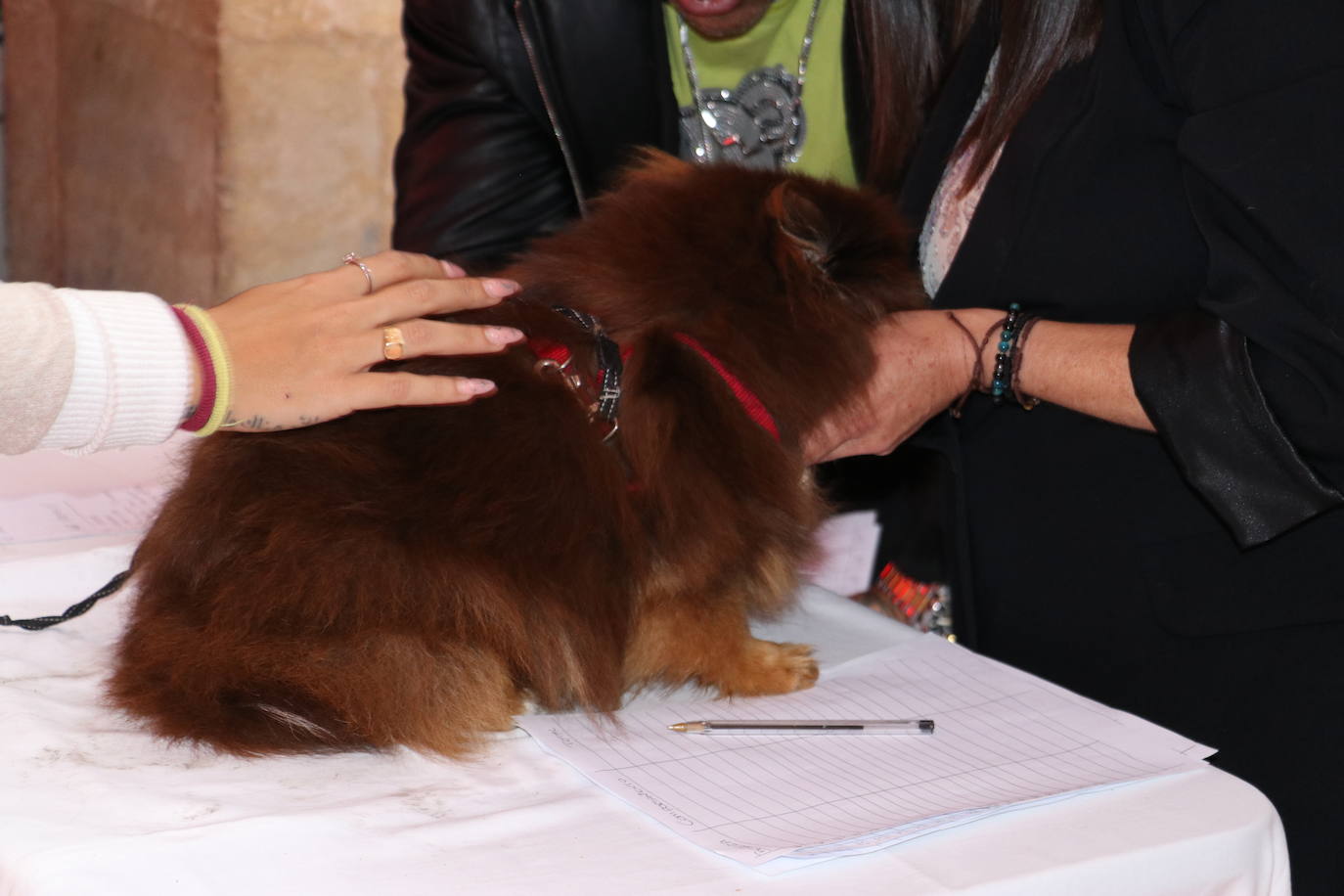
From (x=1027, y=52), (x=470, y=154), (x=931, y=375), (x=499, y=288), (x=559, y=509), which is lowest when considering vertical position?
(x=559, y=509)

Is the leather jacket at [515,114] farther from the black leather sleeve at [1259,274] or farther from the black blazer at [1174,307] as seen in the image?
the black leather sleeve at [1259,274]

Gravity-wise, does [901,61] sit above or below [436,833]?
above

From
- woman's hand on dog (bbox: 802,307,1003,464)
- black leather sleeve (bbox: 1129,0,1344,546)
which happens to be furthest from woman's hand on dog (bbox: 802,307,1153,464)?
black leather sleeve (bbox: 1129,0,1344,546)

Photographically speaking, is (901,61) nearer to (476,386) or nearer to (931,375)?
(931,375)

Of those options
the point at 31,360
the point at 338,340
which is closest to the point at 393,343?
the point at 338,340

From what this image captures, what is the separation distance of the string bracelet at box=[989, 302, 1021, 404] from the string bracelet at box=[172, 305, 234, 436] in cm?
86

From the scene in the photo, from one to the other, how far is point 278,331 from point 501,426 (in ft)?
0.76

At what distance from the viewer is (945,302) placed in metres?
1.52

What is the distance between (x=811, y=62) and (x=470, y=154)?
588 mm

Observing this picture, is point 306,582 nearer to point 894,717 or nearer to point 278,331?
point 278,331

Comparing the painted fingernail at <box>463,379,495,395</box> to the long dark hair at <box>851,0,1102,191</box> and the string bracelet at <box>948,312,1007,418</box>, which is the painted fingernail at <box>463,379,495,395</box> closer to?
the string bracelet at <box>948,312,1007,418</box>

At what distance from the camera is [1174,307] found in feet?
4.44

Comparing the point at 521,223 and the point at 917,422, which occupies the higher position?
the point at 521,223

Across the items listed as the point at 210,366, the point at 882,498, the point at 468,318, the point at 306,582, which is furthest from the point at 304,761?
the point at 882,498
